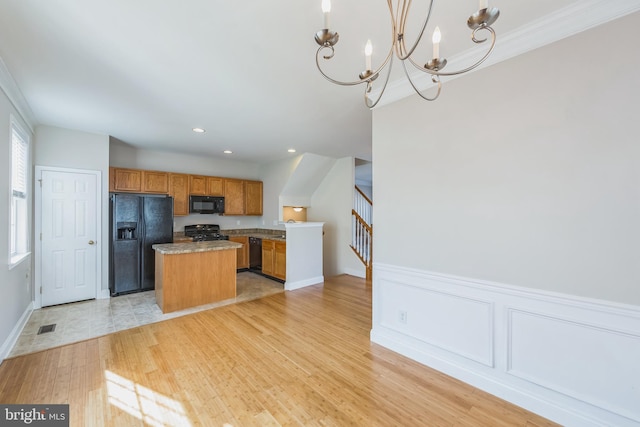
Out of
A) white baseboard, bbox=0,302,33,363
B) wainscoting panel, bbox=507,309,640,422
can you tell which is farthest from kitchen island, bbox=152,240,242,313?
wainscoting panel, bbox=507,309,640,422

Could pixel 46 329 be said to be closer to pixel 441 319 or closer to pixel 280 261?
pixel 280 261

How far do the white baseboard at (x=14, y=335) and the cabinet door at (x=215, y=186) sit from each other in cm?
328

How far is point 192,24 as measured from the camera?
176 cm

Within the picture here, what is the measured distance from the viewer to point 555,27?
68.3 inches

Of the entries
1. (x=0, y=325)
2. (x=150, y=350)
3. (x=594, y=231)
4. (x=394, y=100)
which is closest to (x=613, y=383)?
(x=594, y=231)

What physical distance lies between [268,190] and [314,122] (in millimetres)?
3217

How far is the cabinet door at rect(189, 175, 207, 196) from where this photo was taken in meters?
5.58

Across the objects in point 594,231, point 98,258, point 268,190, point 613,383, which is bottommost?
point 613,383

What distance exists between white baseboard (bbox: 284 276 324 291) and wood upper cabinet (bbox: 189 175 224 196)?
2763mm

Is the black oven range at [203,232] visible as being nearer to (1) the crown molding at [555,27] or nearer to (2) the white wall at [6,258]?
(2) the white wall at [6,258]

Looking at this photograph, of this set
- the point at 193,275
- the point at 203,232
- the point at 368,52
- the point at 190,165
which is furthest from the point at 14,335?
the point at 368,52

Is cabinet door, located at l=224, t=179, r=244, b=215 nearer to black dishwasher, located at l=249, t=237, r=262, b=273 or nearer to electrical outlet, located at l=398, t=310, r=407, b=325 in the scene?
black dishwasher, located at l=249, t=237, r=262, b=273

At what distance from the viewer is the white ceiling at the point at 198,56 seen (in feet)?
5.41

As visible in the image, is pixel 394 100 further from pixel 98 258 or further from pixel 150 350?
pixel 98 258
